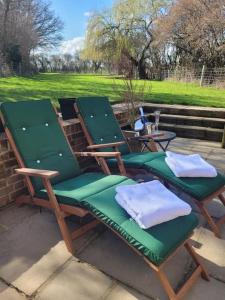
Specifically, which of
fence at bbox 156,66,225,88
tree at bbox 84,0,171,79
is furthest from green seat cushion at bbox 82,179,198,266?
tree at bbox 84,0,171,79

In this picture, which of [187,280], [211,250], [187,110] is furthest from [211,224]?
[187,110]

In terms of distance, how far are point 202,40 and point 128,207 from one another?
48.8 feet

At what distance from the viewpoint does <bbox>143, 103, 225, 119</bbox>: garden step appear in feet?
19.4

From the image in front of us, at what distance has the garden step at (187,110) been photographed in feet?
19.4

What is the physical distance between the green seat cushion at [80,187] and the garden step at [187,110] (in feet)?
12.9

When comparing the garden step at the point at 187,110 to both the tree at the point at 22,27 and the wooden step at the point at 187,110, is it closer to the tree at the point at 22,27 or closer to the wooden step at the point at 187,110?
the wooden step at the point at 187,110

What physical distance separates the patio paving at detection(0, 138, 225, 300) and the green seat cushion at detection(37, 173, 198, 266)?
1.03ft

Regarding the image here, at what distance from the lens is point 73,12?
60.0 ft

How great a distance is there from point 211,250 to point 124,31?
19.6 metres

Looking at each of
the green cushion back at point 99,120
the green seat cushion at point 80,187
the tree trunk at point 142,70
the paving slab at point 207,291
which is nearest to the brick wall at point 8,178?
the green seat cushion at point 80,187

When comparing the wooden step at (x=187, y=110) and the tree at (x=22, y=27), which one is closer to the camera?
the wooden step at (x=187, y=110)

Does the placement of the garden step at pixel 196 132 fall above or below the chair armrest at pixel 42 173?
below

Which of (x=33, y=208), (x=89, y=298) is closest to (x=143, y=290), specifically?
(x=89, y=298)

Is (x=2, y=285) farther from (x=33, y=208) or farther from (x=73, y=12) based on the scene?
(x=73, y=12)
